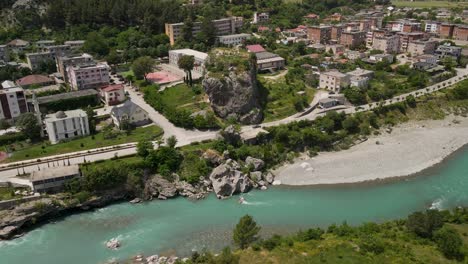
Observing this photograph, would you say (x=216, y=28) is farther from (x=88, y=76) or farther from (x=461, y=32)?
(x=461, y=32)

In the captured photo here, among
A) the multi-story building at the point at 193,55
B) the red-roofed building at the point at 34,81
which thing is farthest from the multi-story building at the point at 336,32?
the red-roofed building at the point at 34,81

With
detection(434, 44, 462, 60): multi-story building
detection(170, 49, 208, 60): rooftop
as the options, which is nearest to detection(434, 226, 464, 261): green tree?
detection(170, 49, 208, 60): rooftop

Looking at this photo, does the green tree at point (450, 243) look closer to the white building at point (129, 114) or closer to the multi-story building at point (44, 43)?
the white building at point (129, 114)

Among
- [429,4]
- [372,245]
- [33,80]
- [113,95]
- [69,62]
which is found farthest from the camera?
[429,4]

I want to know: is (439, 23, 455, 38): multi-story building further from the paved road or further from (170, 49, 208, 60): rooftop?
(170, 49, 208, 60): rooftop

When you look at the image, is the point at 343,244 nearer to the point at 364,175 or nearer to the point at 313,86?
the point at 364,175

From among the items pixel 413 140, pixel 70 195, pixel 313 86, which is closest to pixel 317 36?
pixel 313 86

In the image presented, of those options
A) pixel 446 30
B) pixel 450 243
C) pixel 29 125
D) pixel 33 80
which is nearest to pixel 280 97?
pixel 29 125
